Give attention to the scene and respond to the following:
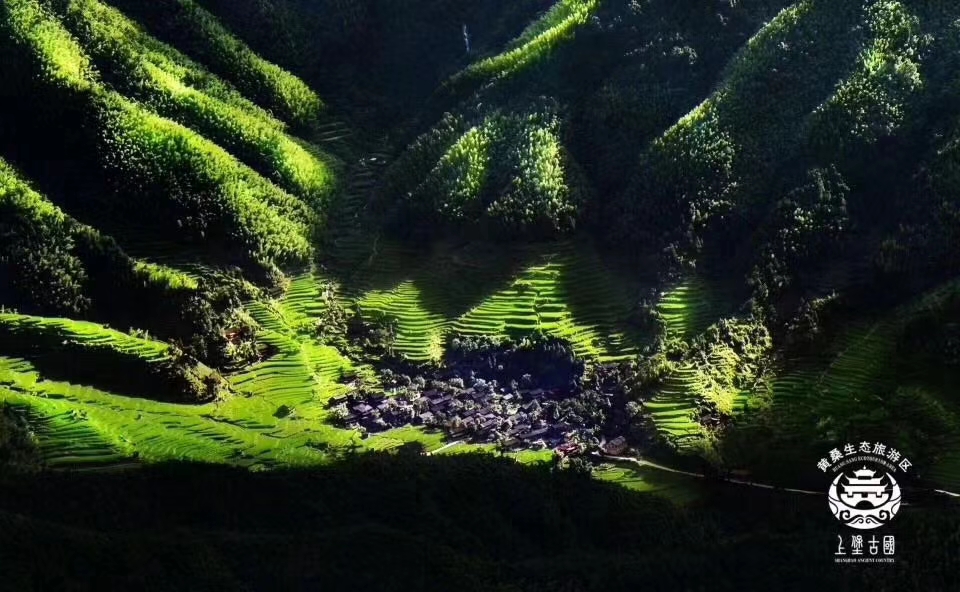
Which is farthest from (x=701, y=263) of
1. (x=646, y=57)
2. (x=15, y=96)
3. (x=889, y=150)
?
(x=15, y=96)

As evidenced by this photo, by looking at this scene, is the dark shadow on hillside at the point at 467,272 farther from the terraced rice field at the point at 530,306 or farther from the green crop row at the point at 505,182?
the green crop row at the point at 505,182

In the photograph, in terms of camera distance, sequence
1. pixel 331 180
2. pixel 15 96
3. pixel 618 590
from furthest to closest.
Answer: pixel 331 180 → pixel 15 96 → pixel 618 590

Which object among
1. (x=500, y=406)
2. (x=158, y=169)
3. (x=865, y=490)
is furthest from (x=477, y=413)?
(x=158, y=169)

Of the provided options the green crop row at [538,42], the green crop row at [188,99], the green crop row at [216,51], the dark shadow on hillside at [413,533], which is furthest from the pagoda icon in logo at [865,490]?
the green crop row at [216,51]

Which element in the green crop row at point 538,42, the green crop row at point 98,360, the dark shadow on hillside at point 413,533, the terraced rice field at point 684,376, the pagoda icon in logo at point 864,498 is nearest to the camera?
the dark shadow on hillside at point 413,533

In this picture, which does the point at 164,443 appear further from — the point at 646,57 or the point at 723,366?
the point at 646,57

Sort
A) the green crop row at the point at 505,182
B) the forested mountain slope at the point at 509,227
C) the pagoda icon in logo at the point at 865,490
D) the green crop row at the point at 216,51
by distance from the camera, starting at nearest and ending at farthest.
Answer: the pagoda icon in logo at the point at 865,490 → the forested mountain slope at the point at 509,227 → the green crop row at the point at 505,182 → the green crop row at the point at 216,51

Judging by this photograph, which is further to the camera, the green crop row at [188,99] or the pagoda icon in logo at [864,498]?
the green crop row at [188,99]
